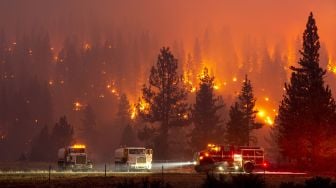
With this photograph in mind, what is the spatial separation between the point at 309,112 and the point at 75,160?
27.2 metres

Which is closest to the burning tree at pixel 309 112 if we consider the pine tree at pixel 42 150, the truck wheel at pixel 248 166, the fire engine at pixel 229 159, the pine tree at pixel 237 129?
the fire engine at pixel 229 159

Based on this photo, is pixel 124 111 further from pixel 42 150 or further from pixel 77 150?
pixel 77 150

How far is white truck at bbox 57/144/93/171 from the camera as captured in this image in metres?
56.8

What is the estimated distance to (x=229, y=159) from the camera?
5053cm

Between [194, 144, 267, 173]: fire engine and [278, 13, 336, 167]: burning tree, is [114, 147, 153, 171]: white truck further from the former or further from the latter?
[278, 13, 336, 167]: burning tree

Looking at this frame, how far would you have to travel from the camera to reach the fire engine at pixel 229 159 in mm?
49938

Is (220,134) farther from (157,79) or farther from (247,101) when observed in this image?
(157,79)

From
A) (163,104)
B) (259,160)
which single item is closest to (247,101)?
(163,104)

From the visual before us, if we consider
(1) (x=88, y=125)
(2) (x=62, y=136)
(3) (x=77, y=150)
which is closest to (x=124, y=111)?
(1) (x=88, y=125)

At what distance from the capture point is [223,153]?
166 ft

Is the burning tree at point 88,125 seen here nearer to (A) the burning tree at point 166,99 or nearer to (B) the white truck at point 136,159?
(A) the burning tree at point 166,99

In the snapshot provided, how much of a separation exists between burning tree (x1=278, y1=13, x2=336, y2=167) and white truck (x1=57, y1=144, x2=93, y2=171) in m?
23.9

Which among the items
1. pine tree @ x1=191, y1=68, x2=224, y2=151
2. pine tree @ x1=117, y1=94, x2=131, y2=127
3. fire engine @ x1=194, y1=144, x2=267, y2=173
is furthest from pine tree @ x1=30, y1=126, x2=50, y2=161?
fire engine @ x1=194, y1=144, x2=267, y2=173

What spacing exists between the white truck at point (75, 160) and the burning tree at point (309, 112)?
78.5 ft
